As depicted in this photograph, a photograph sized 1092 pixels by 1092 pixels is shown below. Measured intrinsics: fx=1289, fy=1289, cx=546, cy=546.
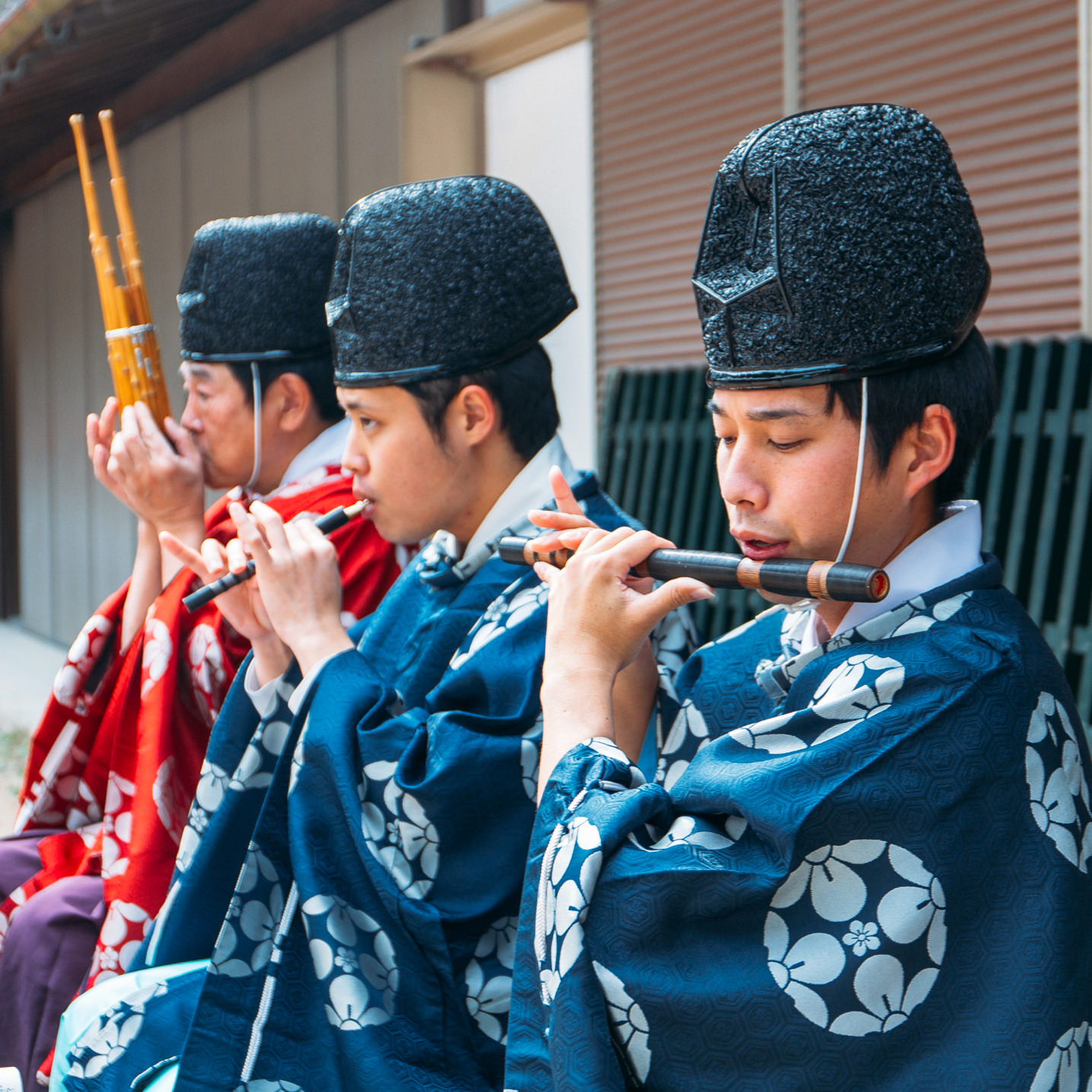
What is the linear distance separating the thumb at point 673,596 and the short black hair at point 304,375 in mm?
1450

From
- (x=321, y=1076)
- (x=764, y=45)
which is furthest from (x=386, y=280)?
(x=764, y=45)

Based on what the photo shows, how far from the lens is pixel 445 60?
17.7 feet

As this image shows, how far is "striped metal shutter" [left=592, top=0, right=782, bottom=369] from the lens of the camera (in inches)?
167

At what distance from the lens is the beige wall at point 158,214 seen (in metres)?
5.87

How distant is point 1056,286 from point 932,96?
674mm

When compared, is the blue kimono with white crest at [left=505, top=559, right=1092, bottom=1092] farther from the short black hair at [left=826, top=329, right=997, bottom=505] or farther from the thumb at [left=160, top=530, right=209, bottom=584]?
the thumb at [left=160, top=530, right=209, bottom=584]

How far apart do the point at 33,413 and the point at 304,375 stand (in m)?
9.32

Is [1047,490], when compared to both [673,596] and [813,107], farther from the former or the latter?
[673,596]

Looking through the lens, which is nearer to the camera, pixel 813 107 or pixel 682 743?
pixel 682 743

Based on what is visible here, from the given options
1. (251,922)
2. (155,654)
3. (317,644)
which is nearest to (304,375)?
(155,654)

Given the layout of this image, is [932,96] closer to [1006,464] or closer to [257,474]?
[1006,464]

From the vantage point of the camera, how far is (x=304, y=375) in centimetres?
279

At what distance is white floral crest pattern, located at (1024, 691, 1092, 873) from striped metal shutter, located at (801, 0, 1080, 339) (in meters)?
2.27

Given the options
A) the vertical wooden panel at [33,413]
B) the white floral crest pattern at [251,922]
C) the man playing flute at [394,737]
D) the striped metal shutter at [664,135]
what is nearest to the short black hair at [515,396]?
the man playing flute at [394,737]
